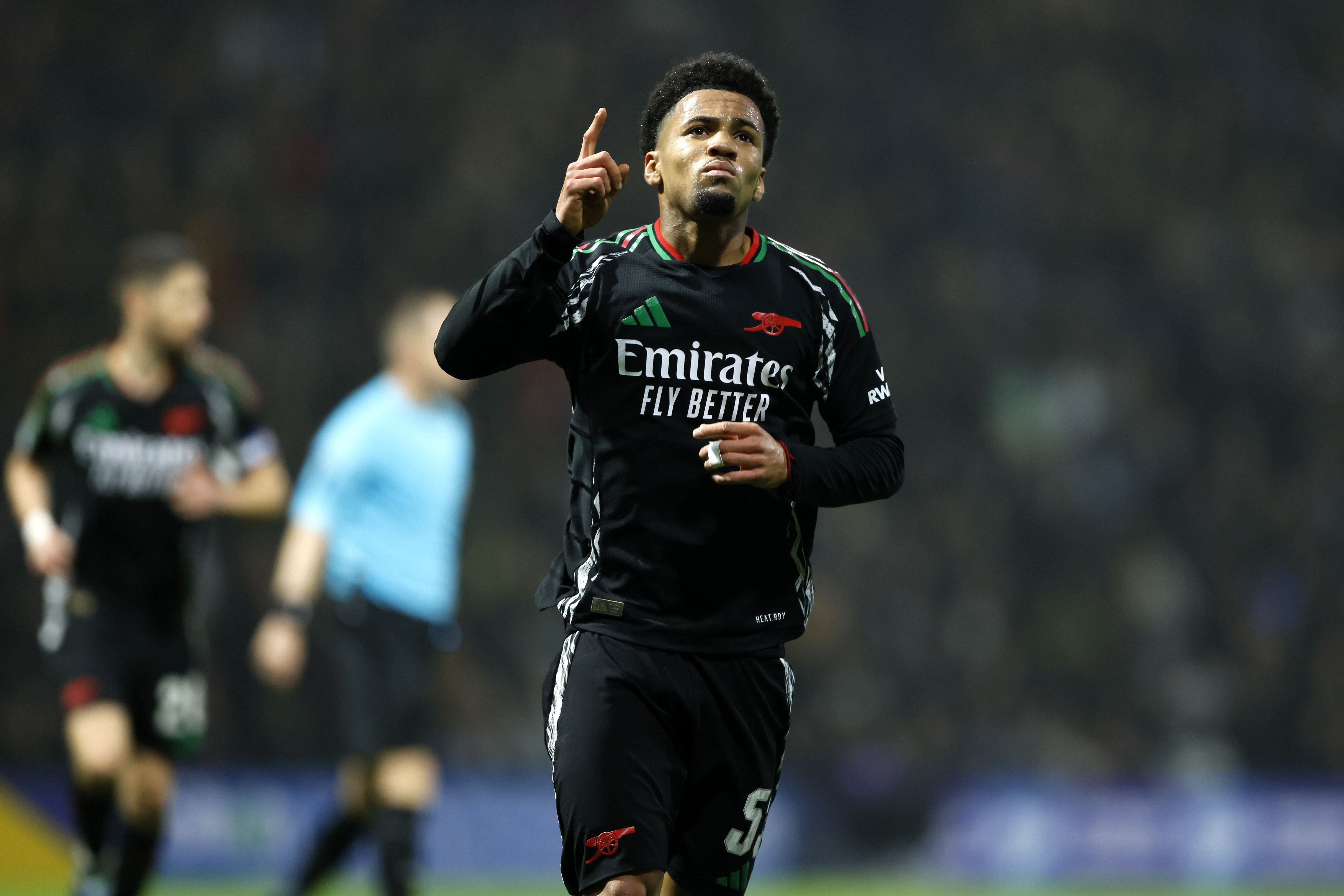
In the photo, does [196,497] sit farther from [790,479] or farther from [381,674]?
[790,479]

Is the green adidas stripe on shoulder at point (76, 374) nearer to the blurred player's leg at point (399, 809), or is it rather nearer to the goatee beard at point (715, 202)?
the blurred player's leg at point (399, 809)

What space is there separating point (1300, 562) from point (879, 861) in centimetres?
515

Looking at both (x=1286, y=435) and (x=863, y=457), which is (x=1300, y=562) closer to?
(x=1286, y=435)

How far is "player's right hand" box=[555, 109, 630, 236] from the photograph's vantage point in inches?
133

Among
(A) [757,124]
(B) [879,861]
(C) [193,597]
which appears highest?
(A) [757,124]

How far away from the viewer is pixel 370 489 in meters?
6.86

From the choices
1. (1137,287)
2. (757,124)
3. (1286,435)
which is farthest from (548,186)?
(757,124)

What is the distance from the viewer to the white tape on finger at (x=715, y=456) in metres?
3.32

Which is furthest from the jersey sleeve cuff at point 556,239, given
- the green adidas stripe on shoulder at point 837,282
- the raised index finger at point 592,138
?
the green adidas stripe on shoulder at point 837,282

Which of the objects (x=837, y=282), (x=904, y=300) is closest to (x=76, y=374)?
(x=837, y=282)

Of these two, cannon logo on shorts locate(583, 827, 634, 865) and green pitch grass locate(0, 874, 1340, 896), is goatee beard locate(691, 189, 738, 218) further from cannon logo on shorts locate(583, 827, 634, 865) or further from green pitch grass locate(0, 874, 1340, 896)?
green pitch grass locate(0, 874, 1340, 896)

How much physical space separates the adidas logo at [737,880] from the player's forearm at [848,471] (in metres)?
0.90

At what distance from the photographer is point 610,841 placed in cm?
342

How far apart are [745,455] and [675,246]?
68cm
